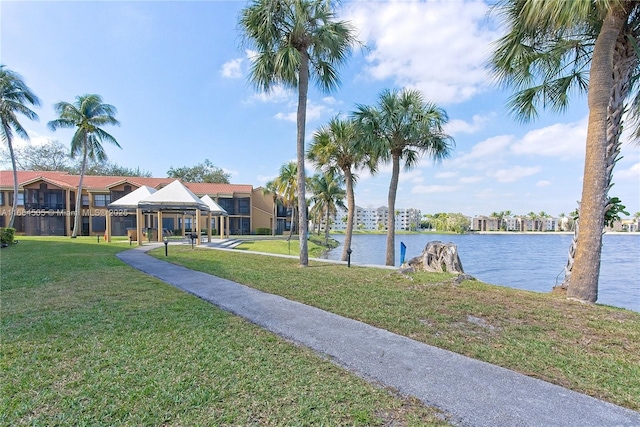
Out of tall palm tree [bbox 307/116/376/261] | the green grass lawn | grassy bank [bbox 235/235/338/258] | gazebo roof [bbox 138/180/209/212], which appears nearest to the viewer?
the green grass lawn

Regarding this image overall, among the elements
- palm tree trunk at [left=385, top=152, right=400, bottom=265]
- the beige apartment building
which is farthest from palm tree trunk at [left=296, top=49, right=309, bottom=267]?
the beige apartment building

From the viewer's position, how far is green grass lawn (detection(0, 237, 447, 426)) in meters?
2.54

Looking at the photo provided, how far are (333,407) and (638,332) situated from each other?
506cm

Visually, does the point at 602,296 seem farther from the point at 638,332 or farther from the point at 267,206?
the point at 267,206

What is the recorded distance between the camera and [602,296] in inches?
445

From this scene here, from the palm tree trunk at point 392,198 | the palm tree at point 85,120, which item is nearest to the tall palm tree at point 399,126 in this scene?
the palm tree trunk at point 392,198

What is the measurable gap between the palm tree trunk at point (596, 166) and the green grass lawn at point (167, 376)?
6.10 metres

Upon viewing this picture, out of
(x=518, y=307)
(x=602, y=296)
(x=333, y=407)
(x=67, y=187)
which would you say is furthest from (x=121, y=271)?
(x=67, y=187)

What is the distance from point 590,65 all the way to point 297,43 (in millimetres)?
8315

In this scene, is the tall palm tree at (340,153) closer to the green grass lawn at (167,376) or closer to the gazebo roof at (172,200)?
the gazebo roof at (172,200)

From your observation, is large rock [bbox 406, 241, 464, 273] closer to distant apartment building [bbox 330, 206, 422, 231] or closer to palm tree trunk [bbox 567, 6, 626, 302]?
palm tree trunk [bbox 567, 6, 626, 302]

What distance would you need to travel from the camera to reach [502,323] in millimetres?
5031

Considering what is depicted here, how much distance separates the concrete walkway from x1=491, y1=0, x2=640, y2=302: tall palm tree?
4908 mm

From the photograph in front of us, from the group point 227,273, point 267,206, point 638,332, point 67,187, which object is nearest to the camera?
point 638,332
